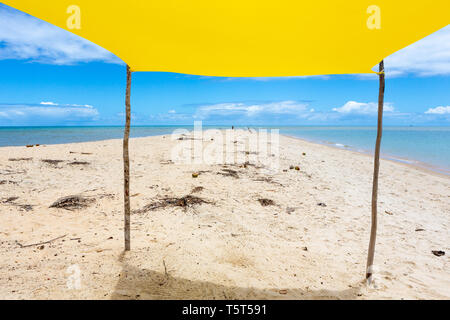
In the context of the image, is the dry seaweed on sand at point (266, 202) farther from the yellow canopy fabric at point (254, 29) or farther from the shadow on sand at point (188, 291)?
the yellow canopy fabric at point (254, 29)

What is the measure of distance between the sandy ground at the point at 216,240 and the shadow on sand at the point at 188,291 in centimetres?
1

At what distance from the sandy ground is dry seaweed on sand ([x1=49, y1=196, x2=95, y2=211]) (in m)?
0.11

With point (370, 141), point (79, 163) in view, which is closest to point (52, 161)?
point (79, 163)

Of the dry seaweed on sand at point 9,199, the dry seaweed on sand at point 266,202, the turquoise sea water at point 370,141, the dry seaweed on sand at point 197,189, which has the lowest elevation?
the dry seaweed on sand at point 266,202

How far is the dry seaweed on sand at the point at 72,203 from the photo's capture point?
479 cm

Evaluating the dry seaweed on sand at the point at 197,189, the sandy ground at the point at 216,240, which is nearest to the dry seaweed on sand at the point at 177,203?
the sandy ground at the point at 216,240

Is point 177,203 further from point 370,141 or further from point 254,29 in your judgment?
point 370,141

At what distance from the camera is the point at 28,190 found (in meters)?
5.60

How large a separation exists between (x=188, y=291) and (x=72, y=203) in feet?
11.0

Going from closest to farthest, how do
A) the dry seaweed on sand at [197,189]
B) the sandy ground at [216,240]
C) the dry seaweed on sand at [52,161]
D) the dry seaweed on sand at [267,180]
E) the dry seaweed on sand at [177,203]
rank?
the sandy ground at [216,240], the dry seaweed on sand at [177,203], the dry seaweed on sand at [197,189], the dry seaweed on sand at [267,180], the dry seaweed on sand at [52,161]

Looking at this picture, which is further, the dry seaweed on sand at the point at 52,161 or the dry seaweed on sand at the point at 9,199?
A: the dry seaweed on sand at the point at 52,161
